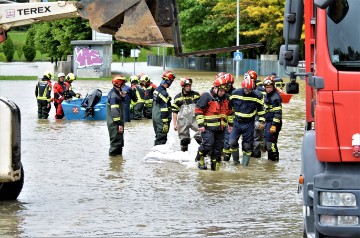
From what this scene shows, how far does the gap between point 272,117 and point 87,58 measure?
43.0m

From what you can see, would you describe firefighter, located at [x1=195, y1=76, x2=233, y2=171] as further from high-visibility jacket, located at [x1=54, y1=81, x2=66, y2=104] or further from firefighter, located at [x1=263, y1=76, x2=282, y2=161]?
high-visibility jacket, located at [x1=54, y1=81, x2=66, y2=104]

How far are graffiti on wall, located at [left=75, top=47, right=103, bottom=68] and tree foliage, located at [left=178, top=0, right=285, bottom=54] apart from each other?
35.6 feet

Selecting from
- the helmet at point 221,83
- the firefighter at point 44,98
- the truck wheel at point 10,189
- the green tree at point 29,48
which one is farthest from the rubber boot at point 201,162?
the green tree at point 29,48

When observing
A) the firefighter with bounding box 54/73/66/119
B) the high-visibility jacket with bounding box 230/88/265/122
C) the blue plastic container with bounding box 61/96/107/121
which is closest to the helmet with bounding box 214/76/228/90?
the high-visibility jacket with bounding box 230/88/265/122

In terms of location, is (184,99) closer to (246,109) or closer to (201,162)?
(246,109)

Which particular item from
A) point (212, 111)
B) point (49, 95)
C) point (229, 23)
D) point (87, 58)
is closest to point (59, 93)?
point (49, 95)

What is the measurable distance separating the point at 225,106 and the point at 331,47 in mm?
9385

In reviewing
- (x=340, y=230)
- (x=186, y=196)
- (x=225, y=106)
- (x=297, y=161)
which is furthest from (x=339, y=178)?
(x=297, y=161)

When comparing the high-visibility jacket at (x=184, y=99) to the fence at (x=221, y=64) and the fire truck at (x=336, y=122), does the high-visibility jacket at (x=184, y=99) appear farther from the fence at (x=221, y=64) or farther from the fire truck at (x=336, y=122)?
the fence at (x=221, y=64)

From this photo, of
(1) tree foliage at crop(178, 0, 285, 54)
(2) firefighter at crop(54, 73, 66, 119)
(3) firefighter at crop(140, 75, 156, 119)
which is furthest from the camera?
(1) tree foliage at crop(178, 0, 285, 54)

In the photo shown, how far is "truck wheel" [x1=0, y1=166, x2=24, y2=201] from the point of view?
14.9 m

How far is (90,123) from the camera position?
30016 mm

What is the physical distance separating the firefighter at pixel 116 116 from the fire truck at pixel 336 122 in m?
11.7

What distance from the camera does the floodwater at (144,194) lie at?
12.9m
